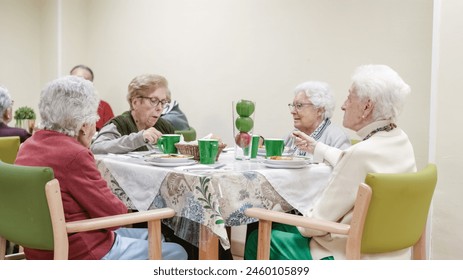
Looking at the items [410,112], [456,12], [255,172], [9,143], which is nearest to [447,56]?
[456,12]

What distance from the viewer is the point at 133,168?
1.90 metres

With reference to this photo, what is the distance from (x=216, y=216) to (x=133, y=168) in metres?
0.48

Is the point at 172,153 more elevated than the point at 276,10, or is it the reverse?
the point at 276,10

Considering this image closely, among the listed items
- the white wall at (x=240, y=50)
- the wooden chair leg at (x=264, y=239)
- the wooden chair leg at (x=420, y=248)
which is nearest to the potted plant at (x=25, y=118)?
the white wall at (x=240, y=50)

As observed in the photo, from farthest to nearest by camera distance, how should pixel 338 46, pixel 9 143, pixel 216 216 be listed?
A: pixel 338 46 < pixel 9 143 < pixel 216 216

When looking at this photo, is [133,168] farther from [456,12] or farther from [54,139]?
[456,12]

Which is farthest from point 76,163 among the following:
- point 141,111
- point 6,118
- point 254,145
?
point 6,118

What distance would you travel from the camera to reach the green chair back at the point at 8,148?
238 cm

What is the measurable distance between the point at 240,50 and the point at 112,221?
2.61 m

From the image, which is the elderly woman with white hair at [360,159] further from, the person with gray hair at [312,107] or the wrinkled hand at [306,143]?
the person with gray hair at [312,107]

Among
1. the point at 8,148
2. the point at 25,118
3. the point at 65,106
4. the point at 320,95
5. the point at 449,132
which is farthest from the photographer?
the point at 25,118

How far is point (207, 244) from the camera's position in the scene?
5.49 ft

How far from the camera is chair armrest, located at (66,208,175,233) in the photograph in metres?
1.42

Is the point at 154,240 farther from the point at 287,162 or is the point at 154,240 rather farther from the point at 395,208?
the point at 395,208
